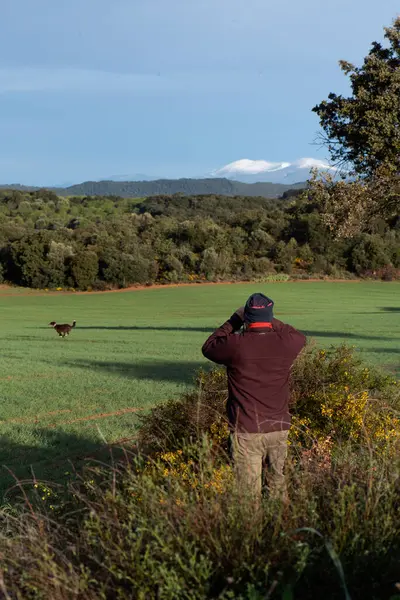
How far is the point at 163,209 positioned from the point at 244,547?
9781 cm

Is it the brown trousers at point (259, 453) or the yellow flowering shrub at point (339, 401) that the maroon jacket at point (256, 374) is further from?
the yellow flowering shrub at point (339, 401)

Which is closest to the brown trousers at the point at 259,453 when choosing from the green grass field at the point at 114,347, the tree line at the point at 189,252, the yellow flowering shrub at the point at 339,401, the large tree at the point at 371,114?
the yellow flowering shrub at the point at 339,401

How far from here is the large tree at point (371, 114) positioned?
49.8 feet

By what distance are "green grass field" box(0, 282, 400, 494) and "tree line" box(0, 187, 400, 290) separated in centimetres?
372

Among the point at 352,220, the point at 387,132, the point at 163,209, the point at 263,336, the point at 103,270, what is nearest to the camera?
the point at 263,336

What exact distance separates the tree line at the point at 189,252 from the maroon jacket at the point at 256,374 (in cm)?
5446

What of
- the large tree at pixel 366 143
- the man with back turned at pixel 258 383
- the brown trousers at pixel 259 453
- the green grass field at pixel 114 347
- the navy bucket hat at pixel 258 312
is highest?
the large tree at pixel 366 143

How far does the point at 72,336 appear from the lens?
29.6 meters

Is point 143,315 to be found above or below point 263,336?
below

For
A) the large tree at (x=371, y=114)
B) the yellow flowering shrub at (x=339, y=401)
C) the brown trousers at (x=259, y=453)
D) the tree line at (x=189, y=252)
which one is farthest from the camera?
the tree line at (x=189, y=252)

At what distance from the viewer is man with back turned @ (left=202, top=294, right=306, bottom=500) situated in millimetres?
5508

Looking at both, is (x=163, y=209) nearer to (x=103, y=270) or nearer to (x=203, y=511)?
(x=103, y=270)

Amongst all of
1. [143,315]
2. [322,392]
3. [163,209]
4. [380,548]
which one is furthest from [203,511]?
[163,209]

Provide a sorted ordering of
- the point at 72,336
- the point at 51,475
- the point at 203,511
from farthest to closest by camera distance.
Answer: the point at 72,336 → the point at 51,475 → the point at 203,511
